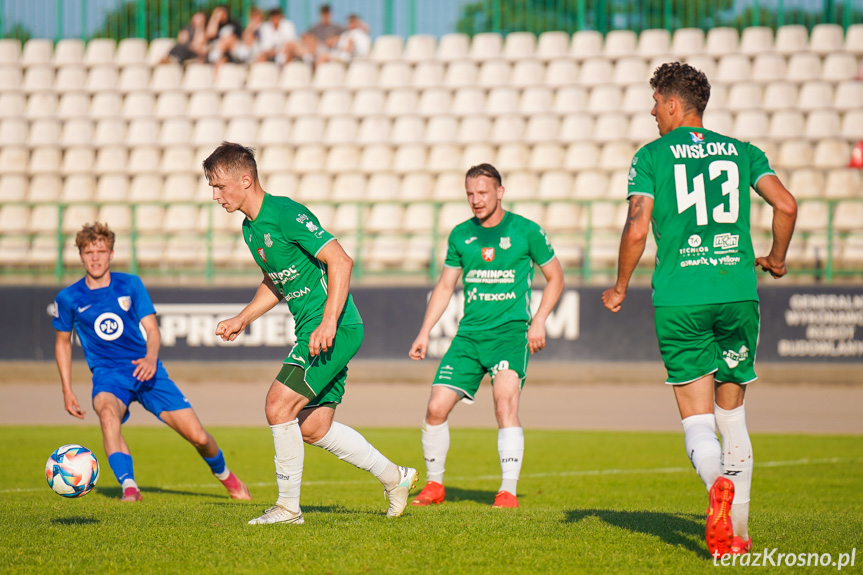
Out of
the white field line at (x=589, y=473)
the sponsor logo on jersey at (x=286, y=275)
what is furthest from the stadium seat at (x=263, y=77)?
the sponsor logo on jersey at (x=286, y=275)

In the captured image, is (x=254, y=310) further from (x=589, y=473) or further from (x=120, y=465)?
(x=589, y=473)

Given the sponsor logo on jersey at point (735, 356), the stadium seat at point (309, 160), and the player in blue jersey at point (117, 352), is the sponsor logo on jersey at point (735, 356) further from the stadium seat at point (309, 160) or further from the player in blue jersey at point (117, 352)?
the stadium seat at point (309, 160)

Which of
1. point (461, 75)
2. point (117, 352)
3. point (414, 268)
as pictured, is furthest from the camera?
point (461, 75)

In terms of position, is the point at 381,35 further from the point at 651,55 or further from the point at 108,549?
the point at 108,549

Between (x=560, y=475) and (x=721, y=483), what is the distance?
16.4 feet

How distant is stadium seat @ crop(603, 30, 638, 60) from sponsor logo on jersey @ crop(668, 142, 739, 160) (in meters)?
17.5

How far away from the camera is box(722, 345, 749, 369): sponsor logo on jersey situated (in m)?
4.75

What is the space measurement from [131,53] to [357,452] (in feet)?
66.3

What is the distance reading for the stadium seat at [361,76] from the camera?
2183 centimetres

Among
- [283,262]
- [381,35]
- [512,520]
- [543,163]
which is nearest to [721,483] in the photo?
[512,520]

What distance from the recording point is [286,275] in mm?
5551

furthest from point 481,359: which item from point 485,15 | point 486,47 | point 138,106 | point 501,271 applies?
point 485,15

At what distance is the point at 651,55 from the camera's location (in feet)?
70.3

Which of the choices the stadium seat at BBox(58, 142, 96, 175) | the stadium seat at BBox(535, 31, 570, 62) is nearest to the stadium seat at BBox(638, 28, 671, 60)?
the stadium seat at BBox(535, 31, 570, 62)
